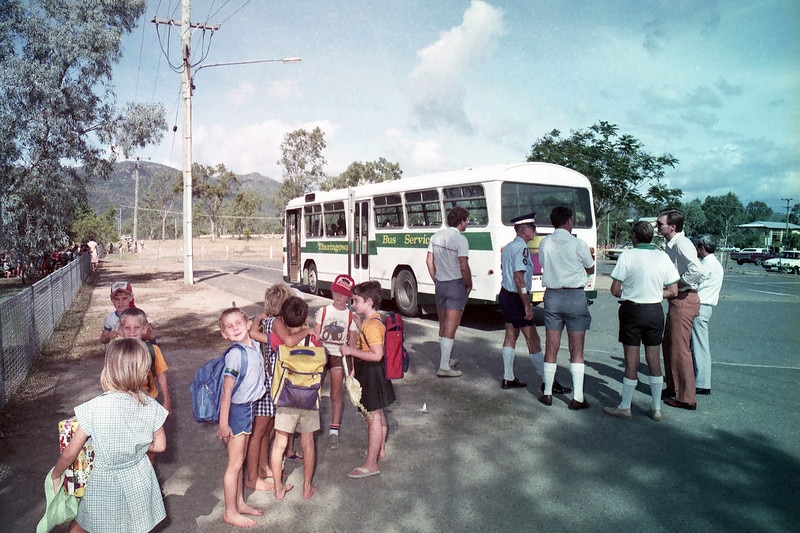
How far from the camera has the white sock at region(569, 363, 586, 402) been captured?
5738 millimetres

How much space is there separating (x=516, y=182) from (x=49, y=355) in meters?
8.27

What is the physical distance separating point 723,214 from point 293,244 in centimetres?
10574

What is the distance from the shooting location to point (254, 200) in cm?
7944

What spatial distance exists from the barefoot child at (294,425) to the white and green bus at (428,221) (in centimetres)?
688

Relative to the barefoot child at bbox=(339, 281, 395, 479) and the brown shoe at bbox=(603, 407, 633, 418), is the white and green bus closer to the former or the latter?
the brown shoe at bbox=(603, 407, 633, 418)

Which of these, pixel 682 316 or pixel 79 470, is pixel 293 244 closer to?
pixel 682 316

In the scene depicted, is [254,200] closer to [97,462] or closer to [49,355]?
[49,355]

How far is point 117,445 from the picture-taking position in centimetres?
273

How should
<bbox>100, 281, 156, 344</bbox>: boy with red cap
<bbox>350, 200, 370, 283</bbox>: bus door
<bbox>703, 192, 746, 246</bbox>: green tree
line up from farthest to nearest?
<bbox>703, 192, 746, 246</bbox>: green tree
<bbox>350, 200, 370, 283</bbox>: bus door
<bbox>100, 281, 156, 344</bbox>: boy with red cap

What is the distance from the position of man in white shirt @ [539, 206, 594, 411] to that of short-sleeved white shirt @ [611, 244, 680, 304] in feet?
1.15

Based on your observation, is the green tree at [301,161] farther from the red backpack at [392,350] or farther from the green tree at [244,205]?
the red backpack at [392,350]

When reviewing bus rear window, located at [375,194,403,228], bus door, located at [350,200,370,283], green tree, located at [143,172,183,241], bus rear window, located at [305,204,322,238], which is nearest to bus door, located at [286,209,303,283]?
bus rear window, located at [305,204,322,238]

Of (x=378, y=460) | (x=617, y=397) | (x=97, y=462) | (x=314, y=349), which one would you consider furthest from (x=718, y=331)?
(x=97, y=462)

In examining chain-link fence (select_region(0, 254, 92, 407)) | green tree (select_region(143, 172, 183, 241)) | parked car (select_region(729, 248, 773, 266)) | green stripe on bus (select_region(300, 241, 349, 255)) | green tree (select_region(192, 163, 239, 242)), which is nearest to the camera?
chain-link fence (select_region(0, 254, 92, 407))
